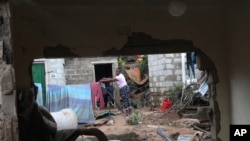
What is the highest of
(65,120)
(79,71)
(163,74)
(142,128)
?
(79,71)

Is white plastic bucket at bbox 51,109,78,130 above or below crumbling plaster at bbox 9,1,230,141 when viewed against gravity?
below

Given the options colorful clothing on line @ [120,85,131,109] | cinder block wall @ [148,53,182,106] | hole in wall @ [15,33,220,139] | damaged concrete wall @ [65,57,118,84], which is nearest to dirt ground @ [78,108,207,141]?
colorful clothing on line @ [120,85,131,109]

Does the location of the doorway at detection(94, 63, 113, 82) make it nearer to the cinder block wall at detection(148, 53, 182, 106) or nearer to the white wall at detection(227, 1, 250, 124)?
the cinder block wall at detection(148, 53, 182, 106)

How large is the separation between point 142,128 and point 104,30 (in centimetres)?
435

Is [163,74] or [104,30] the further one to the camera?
[163,74]

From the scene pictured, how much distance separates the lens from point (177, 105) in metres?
10.0

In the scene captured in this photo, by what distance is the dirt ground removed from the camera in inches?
291

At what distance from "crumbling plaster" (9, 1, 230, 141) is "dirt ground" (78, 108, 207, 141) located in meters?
2.34

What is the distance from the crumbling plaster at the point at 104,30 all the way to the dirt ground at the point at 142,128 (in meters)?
2.34

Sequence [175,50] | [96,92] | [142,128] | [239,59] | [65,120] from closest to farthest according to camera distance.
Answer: [239,59] < [175,50] < [65,120] < [142,128] < [96,92]

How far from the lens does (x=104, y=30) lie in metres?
4.75

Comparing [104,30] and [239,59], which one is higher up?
[104,30]

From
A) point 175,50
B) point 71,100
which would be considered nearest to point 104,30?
point 175,50

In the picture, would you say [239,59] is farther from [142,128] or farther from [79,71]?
[79,71]
